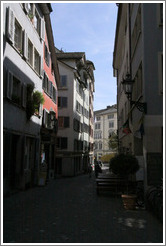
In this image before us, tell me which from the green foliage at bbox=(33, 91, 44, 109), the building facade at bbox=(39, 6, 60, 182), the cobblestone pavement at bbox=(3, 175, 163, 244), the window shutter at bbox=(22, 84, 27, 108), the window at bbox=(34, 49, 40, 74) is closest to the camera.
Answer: the cobblestone pavement at bbox=(3, 175, 163, 244)

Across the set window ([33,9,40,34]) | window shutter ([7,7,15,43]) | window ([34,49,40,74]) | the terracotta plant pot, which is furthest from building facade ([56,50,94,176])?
the terracotta plant pot

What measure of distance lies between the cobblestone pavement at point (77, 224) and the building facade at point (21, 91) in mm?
3672

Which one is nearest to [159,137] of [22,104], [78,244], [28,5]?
[78,244]

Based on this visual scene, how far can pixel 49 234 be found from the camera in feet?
22.2

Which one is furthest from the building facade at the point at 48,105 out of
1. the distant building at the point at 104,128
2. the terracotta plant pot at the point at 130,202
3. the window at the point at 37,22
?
the distant building at the point at 104,128

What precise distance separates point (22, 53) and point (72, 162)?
2250 centimetres

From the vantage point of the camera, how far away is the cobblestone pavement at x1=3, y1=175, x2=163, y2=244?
21.3 ft

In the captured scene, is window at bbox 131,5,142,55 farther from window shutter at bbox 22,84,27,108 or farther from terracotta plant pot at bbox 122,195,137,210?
terracotta plant pot at bbox 122,195,137,210

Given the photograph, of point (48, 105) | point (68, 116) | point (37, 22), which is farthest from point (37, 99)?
point (68, 116)

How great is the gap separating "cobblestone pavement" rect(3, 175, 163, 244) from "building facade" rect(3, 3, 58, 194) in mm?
3672

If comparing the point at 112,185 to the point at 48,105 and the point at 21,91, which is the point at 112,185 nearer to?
the point at 21,91

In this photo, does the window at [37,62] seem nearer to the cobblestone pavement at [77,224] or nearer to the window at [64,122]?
the cobblestone pavement at [77,224]

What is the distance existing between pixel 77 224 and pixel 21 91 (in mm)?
10092

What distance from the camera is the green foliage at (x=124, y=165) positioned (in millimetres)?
11172
